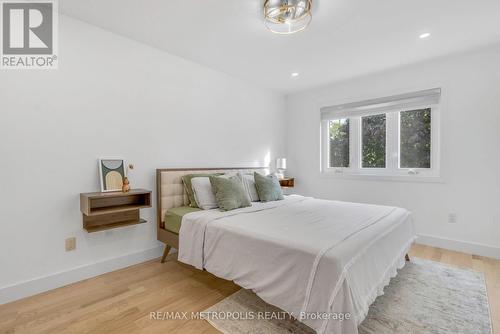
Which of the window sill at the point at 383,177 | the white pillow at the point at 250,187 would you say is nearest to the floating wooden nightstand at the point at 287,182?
the window sill at the point at 383,177

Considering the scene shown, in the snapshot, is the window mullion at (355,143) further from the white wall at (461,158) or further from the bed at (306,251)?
the bed at (306,251)

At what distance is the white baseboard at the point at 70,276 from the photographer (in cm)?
199

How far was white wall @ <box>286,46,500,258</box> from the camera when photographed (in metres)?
2.90

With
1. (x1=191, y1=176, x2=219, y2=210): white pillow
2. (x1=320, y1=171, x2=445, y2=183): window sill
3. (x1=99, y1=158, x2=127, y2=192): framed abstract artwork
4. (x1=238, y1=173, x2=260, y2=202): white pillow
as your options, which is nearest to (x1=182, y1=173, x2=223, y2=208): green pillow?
(x1=191, y1=176, x2=219, y2=210): white pillow

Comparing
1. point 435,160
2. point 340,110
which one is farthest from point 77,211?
point 435,160

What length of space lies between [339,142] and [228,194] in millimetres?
2539

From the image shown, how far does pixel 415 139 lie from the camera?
3.50 m

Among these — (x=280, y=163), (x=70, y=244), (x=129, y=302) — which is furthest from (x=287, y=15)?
(x=70, y=244)

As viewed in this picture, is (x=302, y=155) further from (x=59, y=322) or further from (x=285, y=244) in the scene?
(x=59, y=322)

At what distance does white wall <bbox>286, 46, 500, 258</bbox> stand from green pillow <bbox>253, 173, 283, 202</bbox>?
1635 mm

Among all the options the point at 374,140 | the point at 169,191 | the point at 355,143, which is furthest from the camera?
the point at 355,143

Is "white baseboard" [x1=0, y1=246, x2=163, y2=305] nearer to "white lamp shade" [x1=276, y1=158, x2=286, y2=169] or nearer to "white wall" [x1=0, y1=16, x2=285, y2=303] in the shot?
"white wall" [x1=0, y1=16, x2=285, y2=303]

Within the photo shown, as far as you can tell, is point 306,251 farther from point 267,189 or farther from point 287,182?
point 287,182

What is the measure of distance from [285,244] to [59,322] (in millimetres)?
1709
